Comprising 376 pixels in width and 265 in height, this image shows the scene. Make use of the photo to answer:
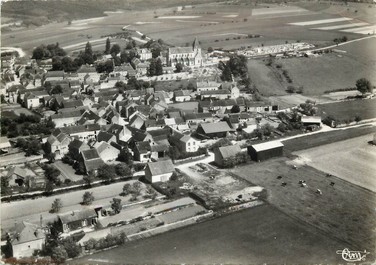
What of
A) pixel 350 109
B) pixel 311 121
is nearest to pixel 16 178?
pixel 311 121

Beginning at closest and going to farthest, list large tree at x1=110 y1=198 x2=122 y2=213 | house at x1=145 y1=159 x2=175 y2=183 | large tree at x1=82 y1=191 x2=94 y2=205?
1. large tree at x1=110 y1=198 x2=122 y2=213
2. large tree at x1=82 y1=191 x2=94 y2=205
3. house at x1=145 y1=159 x2=175 y2=183

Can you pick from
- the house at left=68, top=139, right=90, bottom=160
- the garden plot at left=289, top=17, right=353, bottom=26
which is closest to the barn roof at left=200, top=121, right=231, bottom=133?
the house at left=68, top=139, right=90, bottom=160

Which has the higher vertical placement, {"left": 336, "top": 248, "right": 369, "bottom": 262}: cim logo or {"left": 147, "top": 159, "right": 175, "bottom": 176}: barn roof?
{"left": 147, "top": 159, "right": 175, "bottom": 176}: barn roof

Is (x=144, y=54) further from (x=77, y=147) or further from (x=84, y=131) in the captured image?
(x=77, y=147)

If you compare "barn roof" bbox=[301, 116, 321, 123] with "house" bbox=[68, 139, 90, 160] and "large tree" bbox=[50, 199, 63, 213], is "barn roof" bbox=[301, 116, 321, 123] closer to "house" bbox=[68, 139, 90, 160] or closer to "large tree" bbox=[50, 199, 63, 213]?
"house" bbox=[68, 139, 90, 160]

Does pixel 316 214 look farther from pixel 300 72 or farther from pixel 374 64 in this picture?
pixel 374 64
